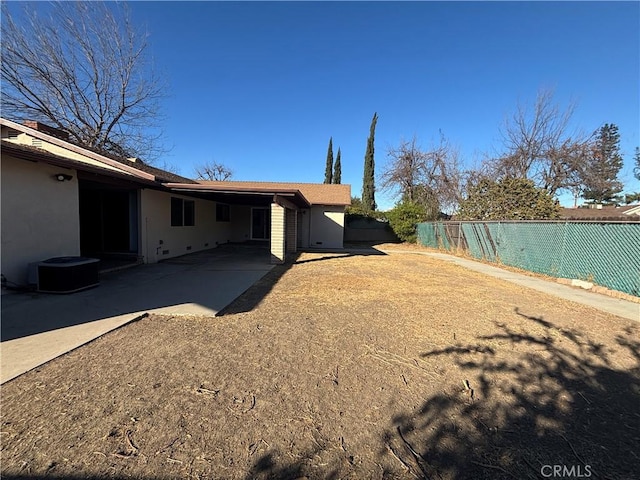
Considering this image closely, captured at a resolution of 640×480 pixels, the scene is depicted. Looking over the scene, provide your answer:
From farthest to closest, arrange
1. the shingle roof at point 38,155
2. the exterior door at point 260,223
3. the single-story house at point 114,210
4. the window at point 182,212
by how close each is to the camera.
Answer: the exterior door at point 260,223
the window at point 182,212
the single-story house at point 114,210
the shingle roof at point 38,155

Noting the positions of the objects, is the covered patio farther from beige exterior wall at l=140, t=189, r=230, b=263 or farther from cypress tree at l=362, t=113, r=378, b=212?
cypress tree at l=362, t=113, r=378, b=212

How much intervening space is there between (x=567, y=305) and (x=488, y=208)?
12.3 meters

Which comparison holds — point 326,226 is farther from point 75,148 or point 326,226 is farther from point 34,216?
point 34,216

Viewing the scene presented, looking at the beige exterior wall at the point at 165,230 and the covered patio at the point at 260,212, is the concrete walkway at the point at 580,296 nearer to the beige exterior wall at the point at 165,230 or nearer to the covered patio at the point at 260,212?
the covered patio at the point at 260,212

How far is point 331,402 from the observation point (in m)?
2.60

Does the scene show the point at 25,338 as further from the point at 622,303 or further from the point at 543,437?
the point at 622,303

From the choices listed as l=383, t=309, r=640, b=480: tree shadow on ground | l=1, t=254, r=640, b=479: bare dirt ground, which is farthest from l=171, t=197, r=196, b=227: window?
l=383, t=309, r=640, b=480: tree shadow on ground

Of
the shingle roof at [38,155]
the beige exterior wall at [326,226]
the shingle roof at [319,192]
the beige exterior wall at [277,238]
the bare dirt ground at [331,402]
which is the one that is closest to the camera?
the bare dirt ground at [331,402]

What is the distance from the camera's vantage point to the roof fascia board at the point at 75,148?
845 cm

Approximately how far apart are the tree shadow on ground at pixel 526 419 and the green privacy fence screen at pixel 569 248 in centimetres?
438

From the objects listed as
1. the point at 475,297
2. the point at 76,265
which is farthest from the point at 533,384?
the point at 76,265

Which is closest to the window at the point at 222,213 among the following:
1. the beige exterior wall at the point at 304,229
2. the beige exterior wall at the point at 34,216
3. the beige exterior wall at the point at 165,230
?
the beige exterior wall at the point at 165,230

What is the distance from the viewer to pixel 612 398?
9.16 ft

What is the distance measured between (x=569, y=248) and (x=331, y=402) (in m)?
9.35
